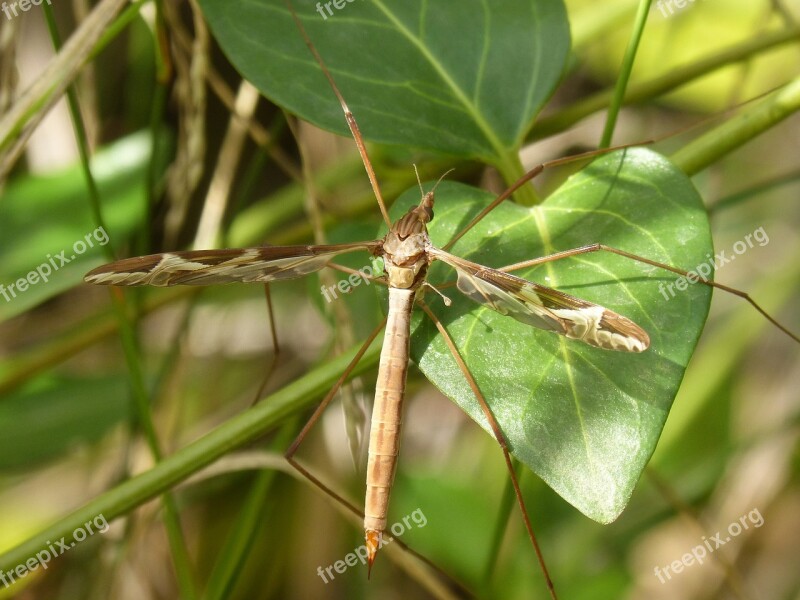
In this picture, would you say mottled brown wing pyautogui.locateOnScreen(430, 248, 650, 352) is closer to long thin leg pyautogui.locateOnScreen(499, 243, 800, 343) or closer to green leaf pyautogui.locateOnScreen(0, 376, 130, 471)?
long thin leg pyautogui.locateOnScreen(499, 243, 800, 343)

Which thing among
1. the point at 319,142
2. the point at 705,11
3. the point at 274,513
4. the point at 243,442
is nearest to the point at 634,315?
the point at 243,442

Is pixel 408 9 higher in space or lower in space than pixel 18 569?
higher

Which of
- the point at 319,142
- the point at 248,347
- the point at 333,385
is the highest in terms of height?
the point at 319,142

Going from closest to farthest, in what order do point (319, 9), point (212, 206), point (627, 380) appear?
point (627, 380)
point (319, 9)
point (212, 206)

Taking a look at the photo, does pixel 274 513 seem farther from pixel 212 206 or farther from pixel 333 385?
pixel 333 385
